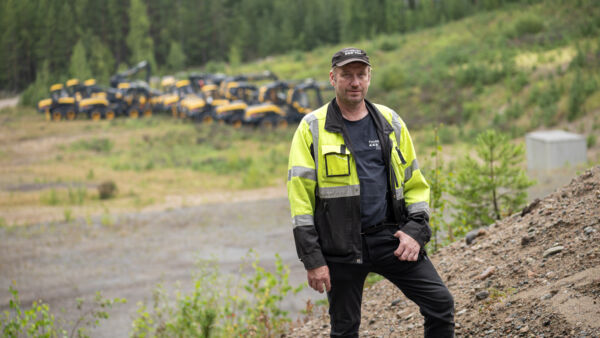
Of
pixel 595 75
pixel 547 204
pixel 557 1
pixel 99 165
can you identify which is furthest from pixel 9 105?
pixel 547 204

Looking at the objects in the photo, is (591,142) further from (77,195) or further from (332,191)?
(332,191)

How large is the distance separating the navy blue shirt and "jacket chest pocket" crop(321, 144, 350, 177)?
0.07 metres

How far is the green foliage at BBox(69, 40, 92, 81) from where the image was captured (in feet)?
119

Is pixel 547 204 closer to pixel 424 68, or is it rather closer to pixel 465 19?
pixel 424 68

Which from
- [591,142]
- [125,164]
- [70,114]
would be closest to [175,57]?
[70,114]

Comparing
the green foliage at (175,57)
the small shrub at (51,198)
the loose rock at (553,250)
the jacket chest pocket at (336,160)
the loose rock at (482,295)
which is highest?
the green foliage at (175,57)

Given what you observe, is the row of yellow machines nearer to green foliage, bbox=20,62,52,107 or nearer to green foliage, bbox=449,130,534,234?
green foliage, bbox=20,62,52,107

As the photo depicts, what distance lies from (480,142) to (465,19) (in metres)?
39.6

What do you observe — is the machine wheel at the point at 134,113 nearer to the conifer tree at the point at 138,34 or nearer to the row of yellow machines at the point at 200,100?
the row of yellow machines at the point at 200,100

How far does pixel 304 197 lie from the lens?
124 inches

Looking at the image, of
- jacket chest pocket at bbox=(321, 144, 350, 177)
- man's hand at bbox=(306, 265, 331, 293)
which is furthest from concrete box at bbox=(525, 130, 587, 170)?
man's hand at bbox=(306, 265, 331, 293)

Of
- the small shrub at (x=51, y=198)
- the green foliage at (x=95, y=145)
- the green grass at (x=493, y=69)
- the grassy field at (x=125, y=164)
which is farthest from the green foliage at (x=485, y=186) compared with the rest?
the green foliage at (x=95, y=145)

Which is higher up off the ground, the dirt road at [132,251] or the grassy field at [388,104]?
the grassy field at [388,104]

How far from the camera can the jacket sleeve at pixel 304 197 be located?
309 centimetres
